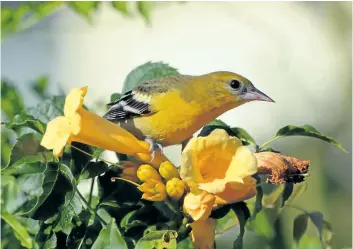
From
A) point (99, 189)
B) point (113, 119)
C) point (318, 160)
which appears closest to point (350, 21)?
point (318, 160)

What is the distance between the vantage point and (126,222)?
602 mm

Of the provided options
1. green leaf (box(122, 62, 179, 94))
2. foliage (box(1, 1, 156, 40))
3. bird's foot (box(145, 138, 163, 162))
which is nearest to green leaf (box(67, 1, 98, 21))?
foliage (box(1, 1, 156, 40))

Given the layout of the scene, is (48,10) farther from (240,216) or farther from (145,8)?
(240,216)

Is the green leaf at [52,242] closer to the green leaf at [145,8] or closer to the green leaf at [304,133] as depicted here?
the green leaf at [304,133]

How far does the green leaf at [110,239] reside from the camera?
0.55 metres

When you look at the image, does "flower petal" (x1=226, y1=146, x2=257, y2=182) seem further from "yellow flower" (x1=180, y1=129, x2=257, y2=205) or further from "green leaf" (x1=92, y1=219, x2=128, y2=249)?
"green leaf" (x1=92, y1=219, x2=128, y2=249)

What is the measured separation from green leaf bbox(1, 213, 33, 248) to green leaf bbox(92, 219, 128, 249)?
14 cm

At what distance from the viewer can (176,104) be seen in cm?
72

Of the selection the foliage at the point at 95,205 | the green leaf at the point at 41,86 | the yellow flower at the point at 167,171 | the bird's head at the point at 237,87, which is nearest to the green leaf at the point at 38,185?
the foliage at the point at 95,205

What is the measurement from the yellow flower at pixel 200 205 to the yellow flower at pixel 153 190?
30 mm

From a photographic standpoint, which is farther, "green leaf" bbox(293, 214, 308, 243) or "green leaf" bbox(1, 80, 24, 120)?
"green leaf" bbox(1, 80, 24, 120)

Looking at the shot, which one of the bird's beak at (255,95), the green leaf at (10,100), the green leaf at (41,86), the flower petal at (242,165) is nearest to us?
the flower petal at (242,165)

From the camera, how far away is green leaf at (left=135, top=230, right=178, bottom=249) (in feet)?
1.80

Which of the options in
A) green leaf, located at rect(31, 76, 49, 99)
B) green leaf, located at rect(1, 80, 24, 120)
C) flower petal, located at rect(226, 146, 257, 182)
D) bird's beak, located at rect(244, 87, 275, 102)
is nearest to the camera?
flower petal, located at rect(226, 146, 257, 182)
